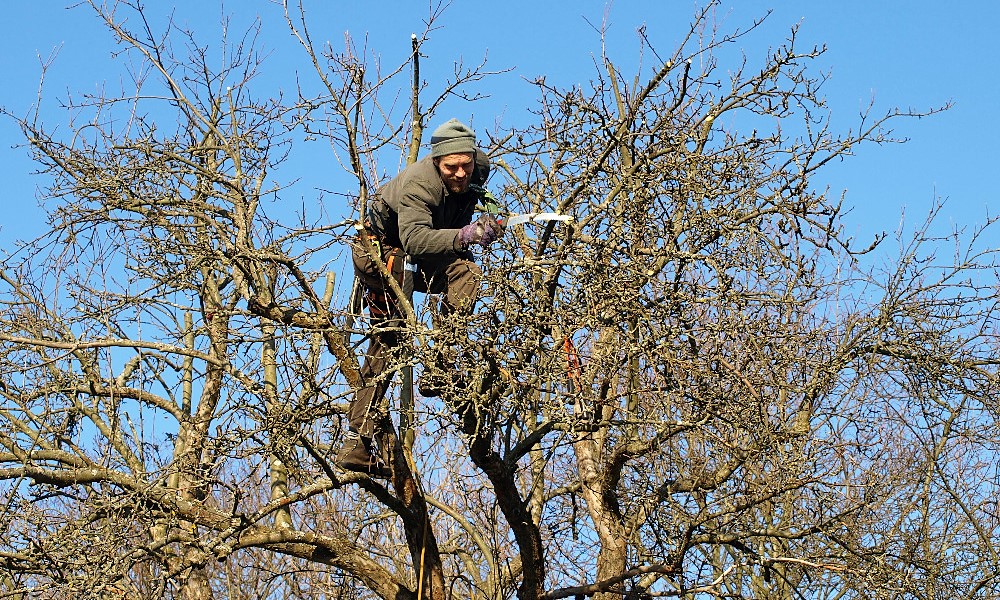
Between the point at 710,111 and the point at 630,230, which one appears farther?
the point at 710,111

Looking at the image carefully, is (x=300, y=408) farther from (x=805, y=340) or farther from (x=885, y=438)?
(x=885, y=438)

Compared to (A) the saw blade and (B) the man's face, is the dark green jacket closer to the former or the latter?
(B) the man's face

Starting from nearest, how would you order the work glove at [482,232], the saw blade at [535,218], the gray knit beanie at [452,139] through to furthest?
the saw blade at [535,218] < the work glove at [482,232] < the gray knit beanie at [452,139]

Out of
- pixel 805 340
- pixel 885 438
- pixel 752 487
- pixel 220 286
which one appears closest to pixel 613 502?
pixel 752 487

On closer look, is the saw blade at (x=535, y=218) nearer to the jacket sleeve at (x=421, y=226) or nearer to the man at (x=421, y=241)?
the man at (x=421, y=241)

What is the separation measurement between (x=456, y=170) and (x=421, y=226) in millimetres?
463

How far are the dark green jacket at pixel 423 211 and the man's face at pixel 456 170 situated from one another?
0.04m

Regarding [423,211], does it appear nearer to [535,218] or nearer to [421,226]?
[421,226]

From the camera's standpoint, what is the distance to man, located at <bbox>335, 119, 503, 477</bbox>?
20.0 ft

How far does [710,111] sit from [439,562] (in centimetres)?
300

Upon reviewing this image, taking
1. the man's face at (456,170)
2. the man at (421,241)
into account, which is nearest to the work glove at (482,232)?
the man at (421,241)

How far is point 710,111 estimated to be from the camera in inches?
265

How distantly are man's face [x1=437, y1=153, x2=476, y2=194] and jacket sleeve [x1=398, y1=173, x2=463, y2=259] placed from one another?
0.54ft

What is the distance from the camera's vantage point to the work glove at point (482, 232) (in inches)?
228
